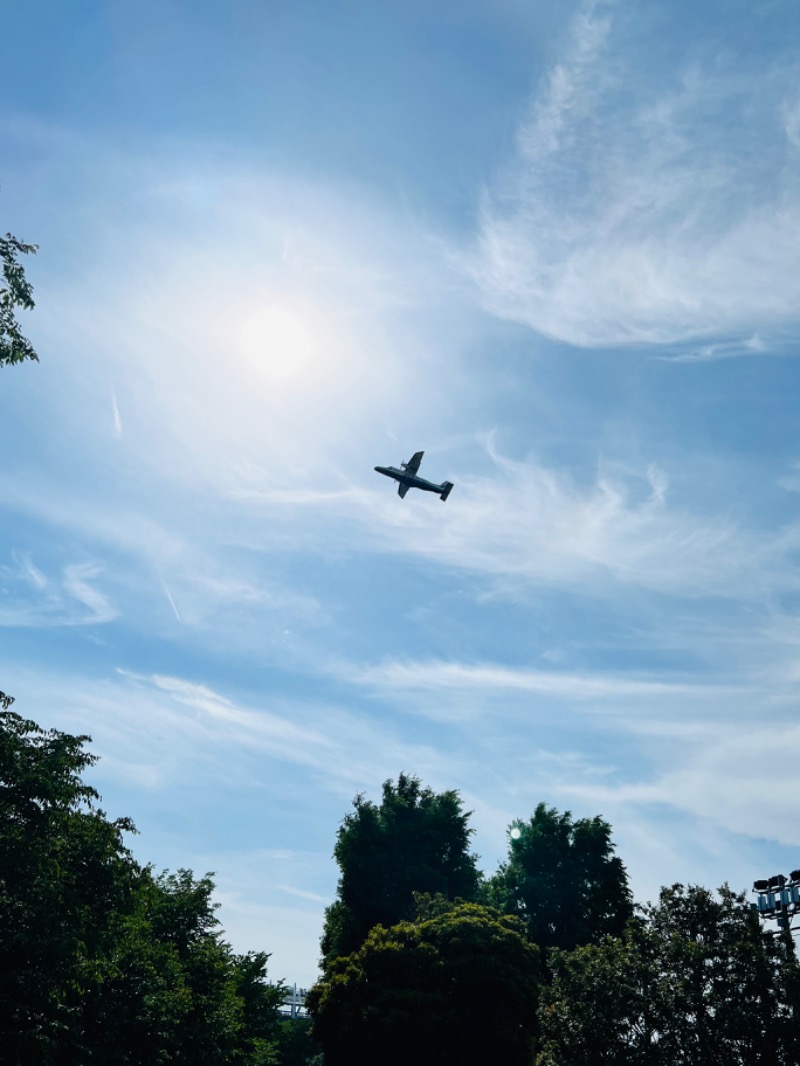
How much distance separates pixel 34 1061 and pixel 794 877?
73.9 ft

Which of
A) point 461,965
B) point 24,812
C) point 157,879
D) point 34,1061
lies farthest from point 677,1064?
point 157,879

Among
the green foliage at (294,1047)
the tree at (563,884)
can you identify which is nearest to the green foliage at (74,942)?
the tree at (563,884)

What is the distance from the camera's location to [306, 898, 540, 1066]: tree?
96.1 feet

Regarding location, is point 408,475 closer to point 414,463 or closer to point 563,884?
point 414,463

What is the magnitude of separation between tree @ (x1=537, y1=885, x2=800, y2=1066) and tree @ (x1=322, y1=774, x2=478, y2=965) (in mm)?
18565

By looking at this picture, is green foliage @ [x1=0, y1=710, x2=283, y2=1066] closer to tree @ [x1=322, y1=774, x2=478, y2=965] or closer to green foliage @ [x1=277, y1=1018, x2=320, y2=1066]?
tree @ [x1=322, y1=774, x2=478, y2=965]

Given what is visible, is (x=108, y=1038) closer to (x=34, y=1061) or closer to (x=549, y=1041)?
(x=34, y=1061)

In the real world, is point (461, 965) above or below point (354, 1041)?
above

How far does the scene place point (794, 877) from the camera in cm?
2439

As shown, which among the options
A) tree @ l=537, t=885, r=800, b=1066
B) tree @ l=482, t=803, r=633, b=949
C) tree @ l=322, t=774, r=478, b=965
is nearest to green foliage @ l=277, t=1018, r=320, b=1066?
tree @ l=322, t=774, r=478, b=965

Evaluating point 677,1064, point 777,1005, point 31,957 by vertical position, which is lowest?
point 31,957

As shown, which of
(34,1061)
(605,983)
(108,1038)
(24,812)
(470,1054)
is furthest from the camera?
(470,1054)

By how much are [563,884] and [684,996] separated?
28.0 metres

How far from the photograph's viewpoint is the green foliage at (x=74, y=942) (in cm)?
1794
